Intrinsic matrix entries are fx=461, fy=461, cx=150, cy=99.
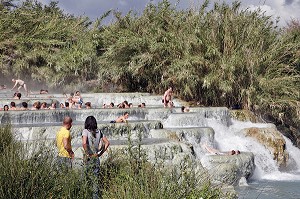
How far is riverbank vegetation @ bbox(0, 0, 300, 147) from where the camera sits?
1973cm

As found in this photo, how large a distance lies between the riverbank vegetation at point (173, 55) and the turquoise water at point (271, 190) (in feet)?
23.1

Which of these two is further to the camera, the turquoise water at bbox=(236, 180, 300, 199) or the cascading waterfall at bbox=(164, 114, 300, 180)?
the cascading waterfall at bbox=(164, 114, 300, 180)

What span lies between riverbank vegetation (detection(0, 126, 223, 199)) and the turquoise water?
5263 millimetres

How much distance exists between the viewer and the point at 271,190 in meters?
11.4

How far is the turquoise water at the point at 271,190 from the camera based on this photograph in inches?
411

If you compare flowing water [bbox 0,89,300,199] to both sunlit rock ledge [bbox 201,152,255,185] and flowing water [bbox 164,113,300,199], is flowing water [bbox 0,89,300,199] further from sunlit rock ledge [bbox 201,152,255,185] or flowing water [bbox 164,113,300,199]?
sunlit rock ledge [bbox 201,152,255,185]

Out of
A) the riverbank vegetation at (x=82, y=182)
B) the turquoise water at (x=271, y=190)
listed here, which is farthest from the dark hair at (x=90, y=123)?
the turquoise water at (x=271, y=190)

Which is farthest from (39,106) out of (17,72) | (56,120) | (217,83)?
(17,72)

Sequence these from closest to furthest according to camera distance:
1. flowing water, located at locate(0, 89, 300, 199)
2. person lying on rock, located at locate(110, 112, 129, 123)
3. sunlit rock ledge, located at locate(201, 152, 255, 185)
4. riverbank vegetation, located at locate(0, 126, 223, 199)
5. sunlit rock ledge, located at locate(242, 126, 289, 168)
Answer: riverbank vegetation, located at locate(0, 126, 223, 199) → sunlit rock ledge, located at locate(201, 152, 255, 185) → flowing water, located at locate(0, 89, 300, 199) → person lying on rock, located at locate(110, 112, 129, 123) → sunlit rock ledge, located at locate(242, 126, 289, 168)

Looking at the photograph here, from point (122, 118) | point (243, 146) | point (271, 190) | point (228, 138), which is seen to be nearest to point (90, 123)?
point (271, 190)

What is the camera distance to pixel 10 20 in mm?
25703

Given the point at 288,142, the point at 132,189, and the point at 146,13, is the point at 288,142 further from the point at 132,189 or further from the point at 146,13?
the point at 132,189

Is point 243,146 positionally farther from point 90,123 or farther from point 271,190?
point 90,123

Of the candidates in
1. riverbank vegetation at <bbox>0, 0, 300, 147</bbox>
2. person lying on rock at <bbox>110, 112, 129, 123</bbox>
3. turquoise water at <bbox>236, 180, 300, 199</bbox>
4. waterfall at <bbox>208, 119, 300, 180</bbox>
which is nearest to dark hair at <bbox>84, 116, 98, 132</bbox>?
turquoise water at <bbox>236, 180, 300, 199</bbox>
